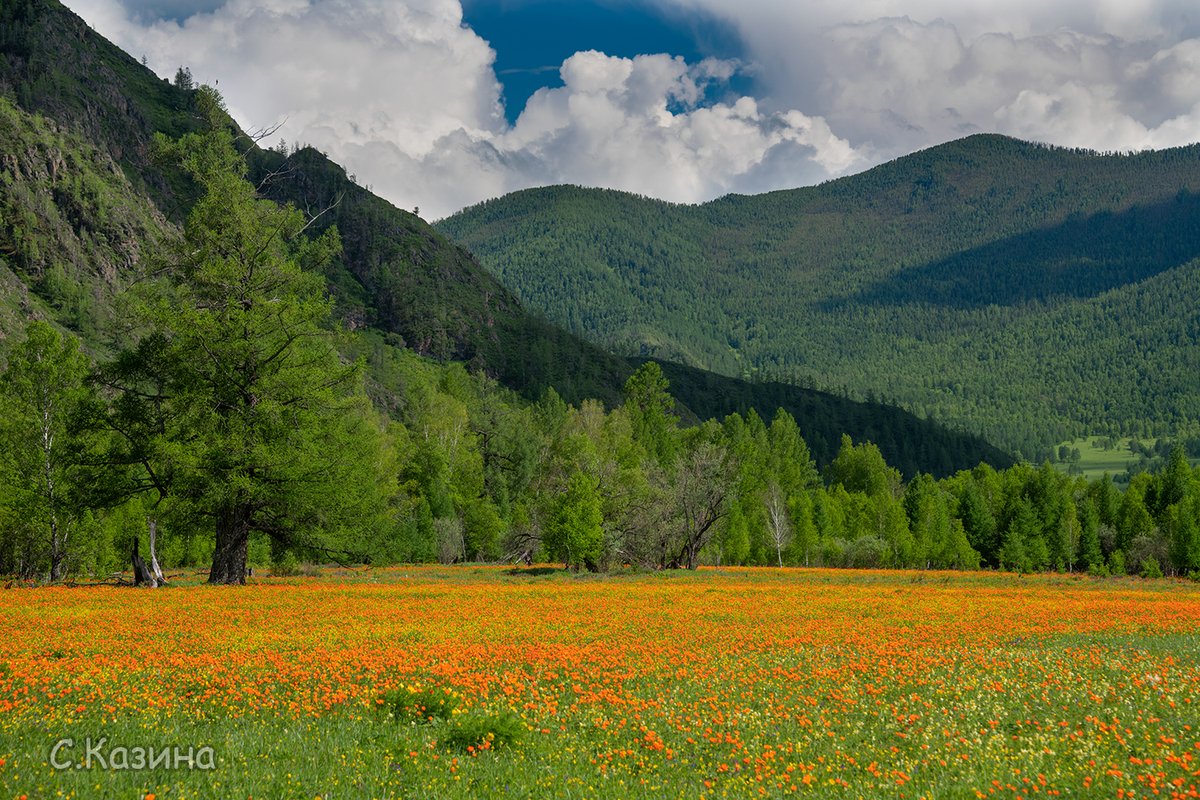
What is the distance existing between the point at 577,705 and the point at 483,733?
2.89 metres

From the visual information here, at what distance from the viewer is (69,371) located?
39781 millimetres

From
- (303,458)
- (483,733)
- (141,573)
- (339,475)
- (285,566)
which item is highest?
(303,458)

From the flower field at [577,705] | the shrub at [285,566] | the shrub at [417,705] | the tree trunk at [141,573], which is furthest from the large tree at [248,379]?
the shrub at [417,705]

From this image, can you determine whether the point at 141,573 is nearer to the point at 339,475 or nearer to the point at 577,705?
the point at 339,475

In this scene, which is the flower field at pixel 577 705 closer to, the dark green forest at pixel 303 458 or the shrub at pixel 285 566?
the dark green forest at pixel 303 458

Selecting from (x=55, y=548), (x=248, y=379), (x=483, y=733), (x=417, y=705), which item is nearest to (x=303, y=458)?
(x=248, y=379)

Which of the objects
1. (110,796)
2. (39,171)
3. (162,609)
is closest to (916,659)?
(110,796)

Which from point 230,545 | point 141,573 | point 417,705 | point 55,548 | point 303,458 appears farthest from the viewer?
point 55,548

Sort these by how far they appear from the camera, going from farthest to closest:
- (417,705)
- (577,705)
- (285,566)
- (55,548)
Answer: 1. (285,566)
2. (55,548)
3. (577,705)
4. (417,705)

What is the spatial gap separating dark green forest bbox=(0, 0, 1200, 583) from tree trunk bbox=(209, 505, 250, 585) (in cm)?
12

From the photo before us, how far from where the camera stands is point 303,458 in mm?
31797

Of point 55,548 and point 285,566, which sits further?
point 285,566

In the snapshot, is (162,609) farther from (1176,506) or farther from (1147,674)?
(1176,506)

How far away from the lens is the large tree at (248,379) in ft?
104
